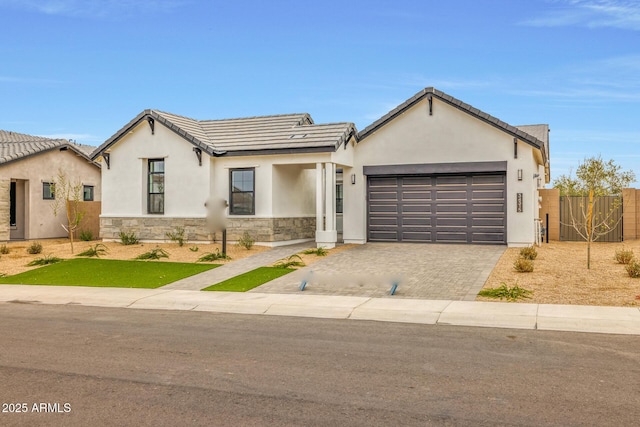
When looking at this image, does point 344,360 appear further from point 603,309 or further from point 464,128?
point 464,128

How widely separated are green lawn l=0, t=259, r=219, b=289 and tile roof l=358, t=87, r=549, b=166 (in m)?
8.60

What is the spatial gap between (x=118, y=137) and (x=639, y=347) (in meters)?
20.3

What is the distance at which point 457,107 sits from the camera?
69.5ft

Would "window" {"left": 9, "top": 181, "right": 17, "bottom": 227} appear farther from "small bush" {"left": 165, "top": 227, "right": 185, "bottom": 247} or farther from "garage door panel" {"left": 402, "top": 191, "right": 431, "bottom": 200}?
"garage door panel" {"left": 402, "top": 191, "right": 431, "bottom": 200}

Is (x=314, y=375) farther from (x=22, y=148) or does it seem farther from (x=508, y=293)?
(x=22, y=148)

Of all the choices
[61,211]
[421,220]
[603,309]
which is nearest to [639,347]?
[603,309]

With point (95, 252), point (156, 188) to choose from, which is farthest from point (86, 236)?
point (95, 252)

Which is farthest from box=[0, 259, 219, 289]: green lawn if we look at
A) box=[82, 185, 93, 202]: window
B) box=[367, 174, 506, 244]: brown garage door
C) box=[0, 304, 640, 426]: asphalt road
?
box=[82, 185, 93, 202]: window

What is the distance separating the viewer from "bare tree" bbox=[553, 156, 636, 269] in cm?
1593

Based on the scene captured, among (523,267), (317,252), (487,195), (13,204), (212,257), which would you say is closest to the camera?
(523,267)

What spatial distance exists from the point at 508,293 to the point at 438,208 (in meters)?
10.0

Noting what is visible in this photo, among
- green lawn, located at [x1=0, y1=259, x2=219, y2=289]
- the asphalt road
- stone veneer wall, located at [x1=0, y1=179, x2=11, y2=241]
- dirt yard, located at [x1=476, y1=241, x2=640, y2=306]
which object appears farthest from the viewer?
stone veneer wall, located at [x1=0, y1=179, x2=11, y2=241]

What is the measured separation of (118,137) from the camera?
23328mm

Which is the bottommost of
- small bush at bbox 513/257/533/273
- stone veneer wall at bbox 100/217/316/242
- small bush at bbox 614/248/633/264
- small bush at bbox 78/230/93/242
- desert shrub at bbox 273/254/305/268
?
desert shrub at bbox 273/254/305/268
